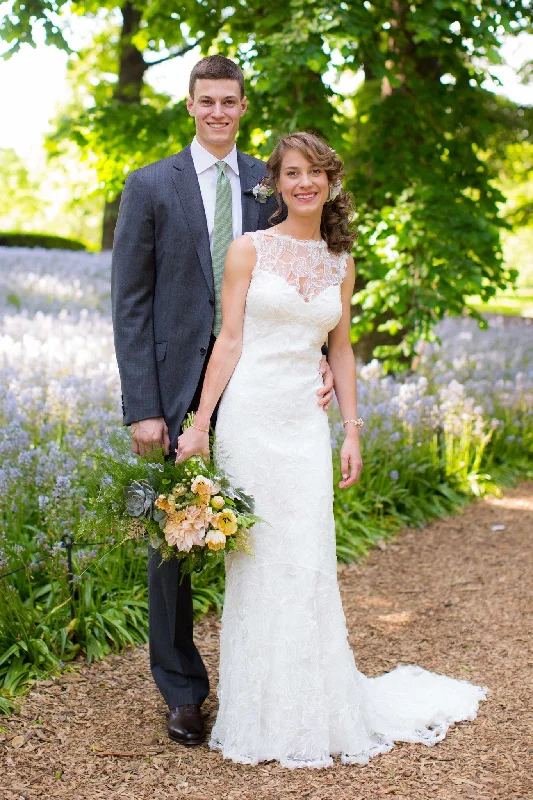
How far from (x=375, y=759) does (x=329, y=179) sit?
225 centimetres

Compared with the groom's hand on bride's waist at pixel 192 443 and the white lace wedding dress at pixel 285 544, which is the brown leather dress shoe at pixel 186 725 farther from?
the groom's hand on bride's waist at pixel 192 443

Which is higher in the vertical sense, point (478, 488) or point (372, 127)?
point (372, 127)

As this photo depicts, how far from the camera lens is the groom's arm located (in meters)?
3.28

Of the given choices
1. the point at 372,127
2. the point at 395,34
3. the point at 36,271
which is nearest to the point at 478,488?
the point at 372,127

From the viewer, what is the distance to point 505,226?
24.2ft

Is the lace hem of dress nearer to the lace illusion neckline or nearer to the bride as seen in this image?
the bride

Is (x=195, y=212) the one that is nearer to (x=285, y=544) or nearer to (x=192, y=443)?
(x=192, y=443)

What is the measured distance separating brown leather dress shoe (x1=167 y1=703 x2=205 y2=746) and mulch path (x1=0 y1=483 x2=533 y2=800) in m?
0.04

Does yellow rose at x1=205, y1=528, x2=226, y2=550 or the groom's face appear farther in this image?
the groom's face

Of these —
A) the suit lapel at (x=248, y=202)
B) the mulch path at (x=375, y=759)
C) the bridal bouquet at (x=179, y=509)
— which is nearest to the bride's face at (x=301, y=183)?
the suit lapel at (x=248, y=202)

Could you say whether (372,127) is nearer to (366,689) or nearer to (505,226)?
(505,226)

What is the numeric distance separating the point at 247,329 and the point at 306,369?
0.28 meters

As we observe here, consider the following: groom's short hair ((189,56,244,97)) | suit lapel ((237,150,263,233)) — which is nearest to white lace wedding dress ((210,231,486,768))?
suit lapel ((237,150,263,233))

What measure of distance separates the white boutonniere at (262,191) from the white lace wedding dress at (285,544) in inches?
10.8
